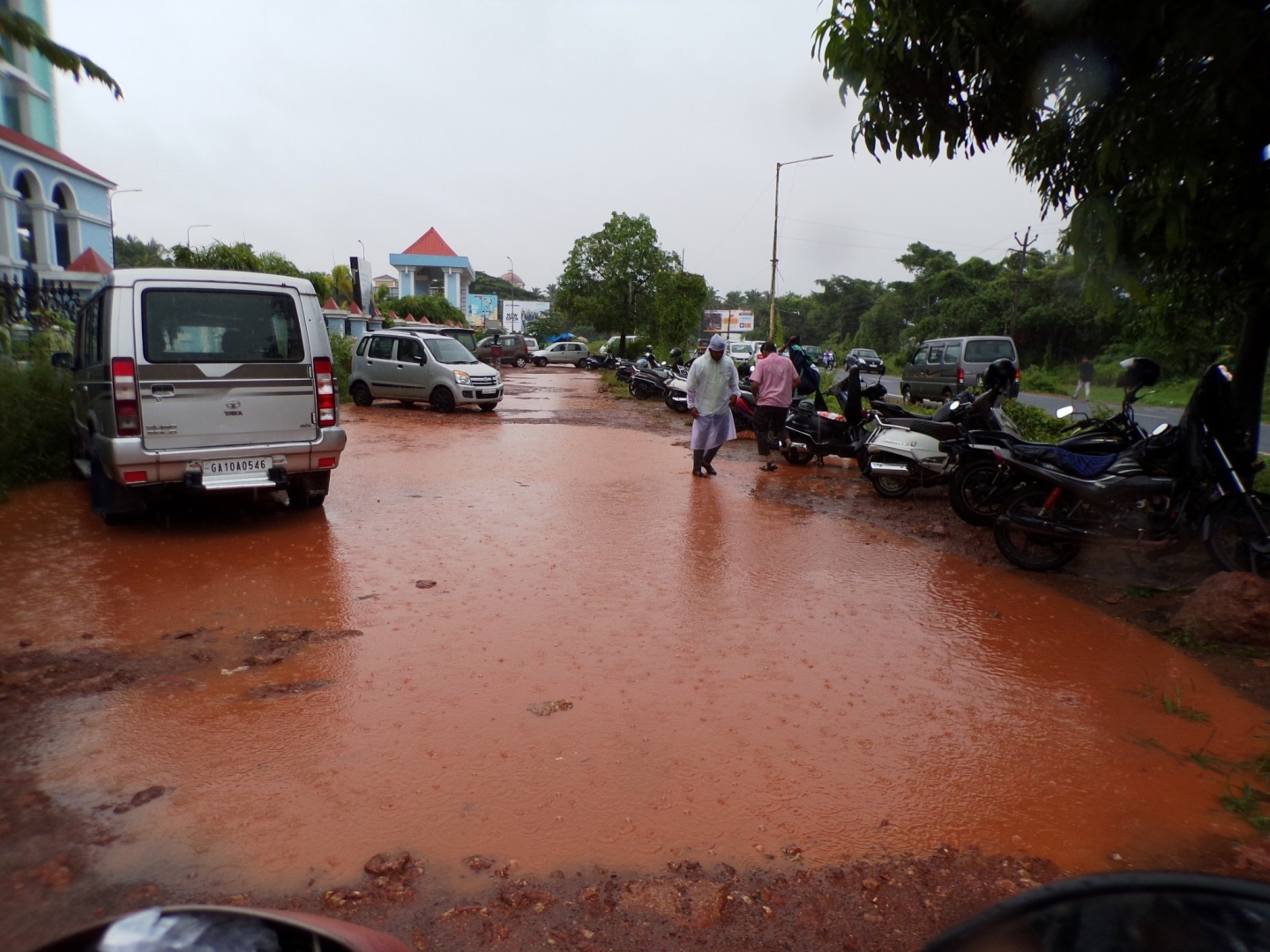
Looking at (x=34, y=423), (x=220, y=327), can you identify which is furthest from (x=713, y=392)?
(x=34, y=423)

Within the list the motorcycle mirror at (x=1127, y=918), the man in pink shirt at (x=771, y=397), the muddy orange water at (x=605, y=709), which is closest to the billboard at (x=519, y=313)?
the man in pink shirt at (x=771, y=397)

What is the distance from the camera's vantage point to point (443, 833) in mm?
2900

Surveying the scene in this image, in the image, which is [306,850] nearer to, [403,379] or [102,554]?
[102,554]

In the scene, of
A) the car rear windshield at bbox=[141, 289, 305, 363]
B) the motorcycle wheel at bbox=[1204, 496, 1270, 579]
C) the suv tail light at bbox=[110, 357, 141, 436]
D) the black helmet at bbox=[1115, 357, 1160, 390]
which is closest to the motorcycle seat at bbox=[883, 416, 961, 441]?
the black helmet at bbox=[1115, 357, 1160, 390]

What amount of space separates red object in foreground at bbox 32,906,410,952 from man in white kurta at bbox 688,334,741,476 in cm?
826

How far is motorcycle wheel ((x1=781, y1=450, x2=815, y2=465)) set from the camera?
11275 mm

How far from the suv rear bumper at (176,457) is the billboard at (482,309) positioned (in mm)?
70152

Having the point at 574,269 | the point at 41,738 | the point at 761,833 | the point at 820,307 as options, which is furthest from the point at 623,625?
the point at 820,307

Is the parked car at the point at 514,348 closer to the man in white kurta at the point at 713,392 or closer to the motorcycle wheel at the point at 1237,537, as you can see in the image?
the man in white kurta at the point at 713,392

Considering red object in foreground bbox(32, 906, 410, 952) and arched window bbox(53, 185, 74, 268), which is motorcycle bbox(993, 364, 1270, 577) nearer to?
red object in foreground bbox(32, 906, 410, 952)

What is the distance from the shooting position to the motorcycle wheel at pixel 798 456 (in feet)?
37.0

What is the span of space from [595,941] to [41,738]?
2.57 metres

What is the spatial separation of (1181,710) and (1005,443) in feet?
9.37

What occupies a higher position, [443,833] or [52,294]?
[52,294]
